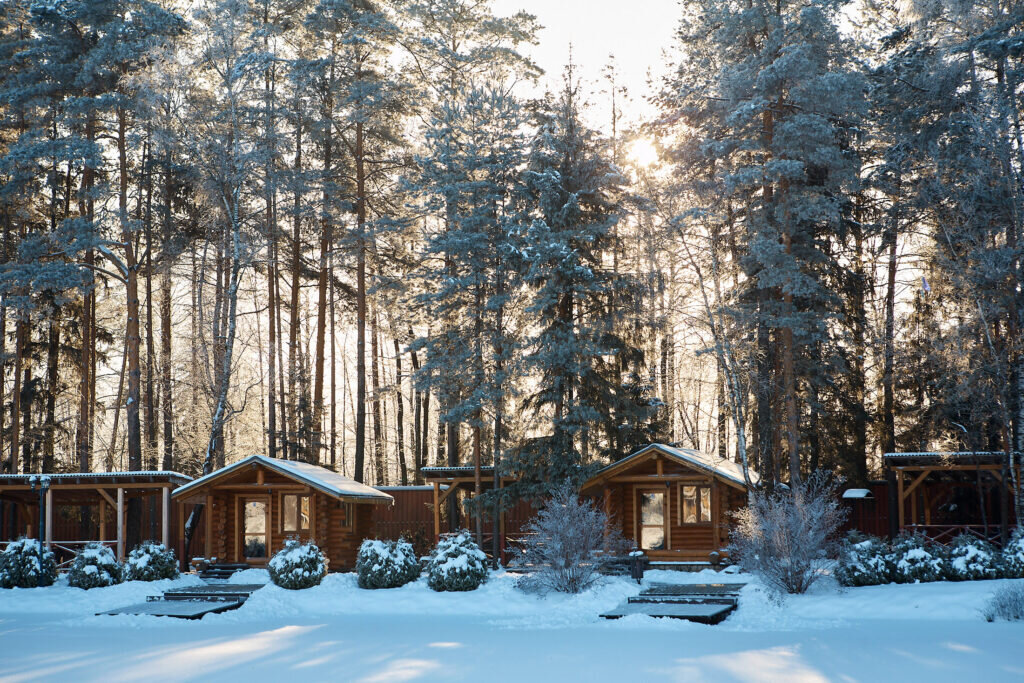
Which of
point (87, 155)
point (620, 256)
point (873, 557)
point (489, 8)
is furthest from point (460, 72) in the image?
point (873, 557)

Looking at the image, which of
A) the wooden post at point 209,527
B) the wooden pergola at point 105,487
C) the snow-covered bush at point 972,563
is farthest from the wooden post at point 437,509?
the snow-covered bush at point 972,563

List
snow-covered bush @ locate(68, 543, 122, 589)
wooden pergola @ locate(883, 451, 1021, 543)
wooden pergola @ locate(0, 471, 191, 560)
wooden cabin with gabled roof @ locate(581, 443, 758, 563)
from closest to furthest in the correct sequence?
snow-covered bush @ locate(68, 543, 122, 589), wooden pergola @ locate(883, 451, 1021, 543), wooden pergola @ locate(0, 471, 191, 560), wooden cabin with gabled roof @ locate(581, 443, 758, 563)

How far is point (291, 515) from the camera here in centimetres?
2438

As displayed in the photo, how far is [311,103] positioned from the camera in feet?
94.7

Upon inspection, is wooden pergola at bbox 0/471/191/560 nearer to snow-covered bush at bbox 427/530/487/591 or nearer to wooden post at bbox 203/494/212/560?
wooden post at bbox 203/494/212/560

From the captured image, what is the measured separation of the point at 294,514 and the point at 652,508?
9.04m

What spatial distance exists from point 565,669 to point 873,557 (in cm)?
969

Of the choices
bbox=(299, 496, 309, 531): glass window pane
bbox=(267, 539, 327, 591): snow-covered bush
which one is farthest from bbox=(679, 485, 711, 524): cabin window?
bbox=(299, 496, 309, 531): glass window pane

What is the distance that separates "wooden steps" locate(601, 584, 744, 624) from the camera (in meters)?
16.2

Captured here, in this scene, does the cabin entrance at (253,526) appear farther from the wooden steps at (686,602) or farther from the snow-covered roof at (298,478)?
the wooden steps at (686,602)

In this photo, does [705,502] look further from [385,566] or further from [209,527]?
[209,527]

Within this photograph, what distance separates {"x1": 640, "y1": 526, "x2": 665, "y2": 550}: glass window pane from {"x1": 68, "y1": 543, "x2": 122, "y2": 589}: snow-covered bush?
12418mm

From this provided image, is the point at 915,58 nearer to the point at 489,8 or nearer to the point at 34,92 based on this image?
the point at 489,8

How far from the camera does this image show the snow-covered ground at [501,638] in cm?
1148
